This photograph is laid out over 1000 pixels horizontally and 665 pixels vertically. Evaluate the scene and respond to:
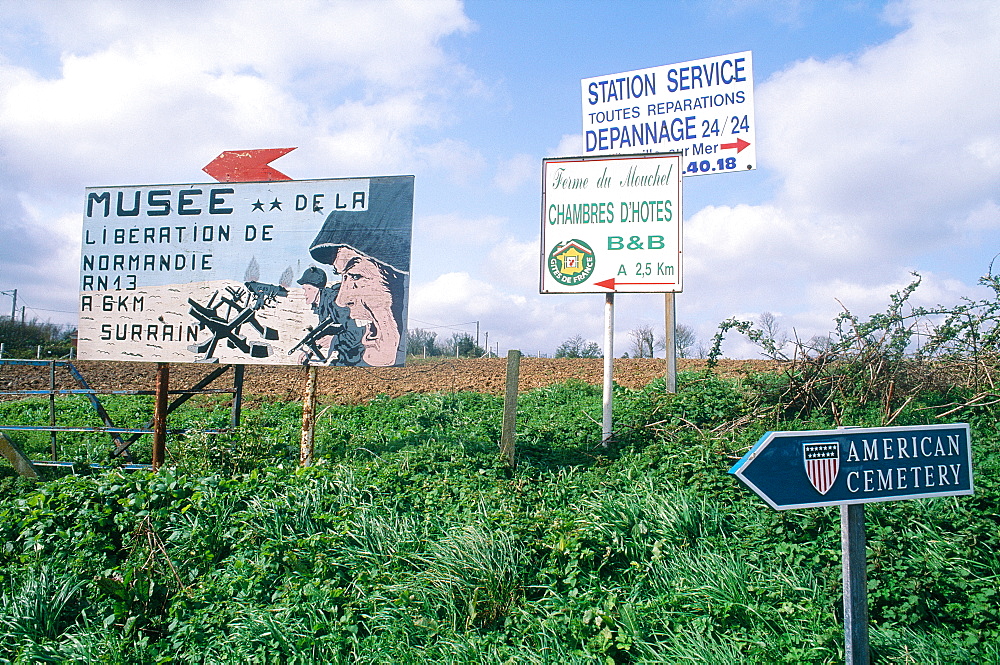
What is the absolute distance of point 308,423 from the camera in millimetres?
7156

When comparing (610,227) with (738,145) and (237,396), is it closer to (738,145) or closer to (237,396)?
(738,145)

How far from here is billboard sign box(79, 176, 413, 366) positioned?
23.8ft

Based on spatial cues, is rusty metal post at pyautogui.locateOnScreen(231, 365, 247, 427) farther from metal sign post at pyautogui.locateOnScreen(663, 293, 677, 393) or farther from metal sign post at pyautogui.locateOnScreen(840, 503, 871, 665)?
metal sign post at pyautogui.locateOnScreen(840, 503, 871, 665)

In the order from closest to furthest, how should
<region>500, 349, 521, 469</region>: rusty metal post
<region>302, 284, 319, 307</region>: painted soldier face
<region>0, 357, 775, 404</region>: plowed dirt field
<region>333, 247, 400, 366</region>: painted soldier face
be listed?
<region>500, 349, 521, 469</region>: rusty metal post, <region>333, 247, 400, 366</region>: painted soldier face, <region>302, 284, 319, 307</region>: painted soldier face, <region>0, 357, 775, 404</region>: plowed dirt field

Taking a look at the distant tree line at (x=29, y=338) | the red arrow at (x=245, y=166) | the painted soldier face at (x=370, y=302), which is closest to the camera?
the painted soldier face at (x=370, y=302)

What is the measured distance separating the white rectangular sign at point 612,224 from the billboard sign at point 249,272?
5.54ft

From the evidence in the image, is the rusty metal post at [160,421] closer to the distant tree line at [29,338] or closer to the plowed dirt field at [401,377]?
the plowed dirt field at [401,377]

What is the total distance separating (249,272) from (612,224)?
164 inches

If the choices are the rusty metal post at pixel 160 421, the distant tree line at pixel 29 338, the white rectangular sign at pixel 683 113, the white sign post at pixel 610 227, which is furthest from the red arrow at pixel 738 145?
the distant tree line at pixel 29 338

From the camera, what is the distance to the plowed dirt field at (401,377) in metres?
13.2

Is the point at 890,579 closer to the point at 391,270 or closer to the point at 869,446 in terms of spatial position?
the point at 869,446

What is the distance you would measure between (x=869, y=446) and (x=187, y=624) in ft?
13.5

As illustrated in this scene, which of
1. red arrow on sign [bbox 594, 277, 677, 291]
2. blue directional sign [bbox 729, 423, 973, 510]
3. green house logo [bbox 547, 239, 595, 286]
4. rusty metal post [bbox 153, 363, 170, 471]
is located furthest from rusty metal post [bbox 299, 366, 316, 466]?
blue directional sign [bbox 729, 423, 973, 510]

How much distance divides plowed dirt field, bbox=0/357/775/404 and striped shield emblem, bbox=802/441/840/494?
8.38 meters
